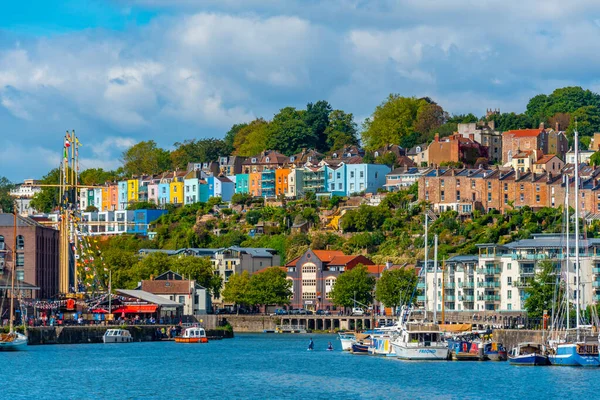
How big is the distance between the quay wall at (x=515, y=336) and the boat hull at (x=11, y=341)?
3269cm

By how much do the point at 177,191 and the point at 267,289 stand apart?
47.2m

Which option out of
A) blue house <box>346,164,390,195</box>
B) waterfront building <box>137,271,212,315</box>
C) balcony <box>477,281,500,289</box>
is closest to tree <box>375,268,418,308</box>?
balcony <box>477,281,500,289</box>

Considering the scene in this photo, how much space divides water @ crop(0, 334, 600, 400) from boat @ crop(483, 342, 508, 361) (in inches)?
77.3

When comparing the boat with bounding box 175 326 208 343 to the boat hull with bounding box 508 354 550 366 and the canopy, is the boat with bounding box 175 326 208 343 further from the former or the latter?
the boat hull with bounding box 508 354 550 366

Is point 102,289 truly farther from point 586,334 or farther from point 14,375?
point 586,334

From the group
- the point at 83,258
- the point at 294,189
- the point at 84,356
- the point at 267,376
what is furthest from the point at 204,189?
the point at 267,376

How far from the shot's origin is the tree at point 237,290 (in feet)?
475

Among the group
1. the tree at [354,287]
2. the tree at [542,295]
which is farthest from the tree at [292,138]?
the tree at [542,295]

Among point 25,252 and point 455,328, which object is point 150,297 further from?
point 455,328

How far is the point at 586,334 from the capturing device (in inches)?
3029

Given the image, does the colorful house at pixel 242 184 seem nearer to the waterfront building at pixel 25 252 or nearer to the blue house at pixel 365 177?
the blue house at pixel 365 177

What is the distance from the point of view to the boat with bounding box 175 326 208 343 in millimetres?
109000

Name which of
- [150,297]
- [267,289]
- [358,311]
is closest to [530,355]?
[150,297]

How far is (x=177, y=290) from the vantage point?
131375 millimetres
